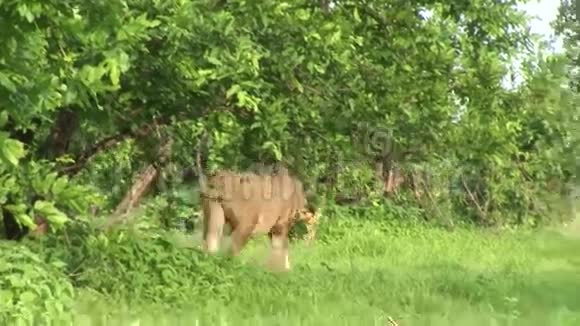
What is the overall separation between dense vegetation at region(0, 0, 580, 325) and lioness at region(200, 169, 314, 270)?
453mm


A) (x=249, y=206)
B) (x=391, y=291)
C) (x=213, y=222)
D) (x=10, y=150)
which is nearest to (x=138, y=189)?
(x=213, y=222)

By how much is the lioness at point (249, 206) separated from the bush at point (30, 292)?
486cm

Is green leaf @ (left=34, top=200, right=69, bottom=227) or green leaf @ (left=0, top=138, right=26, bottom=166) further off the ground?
green leaf @ (left=0, top=138, right=26, bottom=166)

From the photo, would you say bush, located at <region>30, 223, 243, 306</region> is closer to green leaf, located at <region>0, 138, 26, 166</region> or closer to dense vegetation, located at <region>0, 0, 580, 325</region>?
dense vegetation, located at <region>0, 0, 580, 325</region>

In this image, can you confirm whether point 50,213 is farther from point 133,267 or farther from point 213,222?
point 213,222

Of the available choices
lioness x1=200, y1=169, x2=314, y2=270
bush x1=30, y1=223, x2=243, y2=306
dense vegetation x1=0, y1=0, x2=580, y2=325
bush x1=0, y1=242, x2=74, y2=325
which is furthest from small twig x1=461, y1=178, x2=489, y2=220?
bush x1=0, y1=242, x2=74, y2=325

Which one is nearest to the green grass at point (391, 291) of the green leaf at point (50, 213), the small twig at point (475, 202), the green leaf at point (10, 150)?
the green leaf at point (50, 213)

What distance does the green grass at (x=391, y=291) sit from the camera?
695 cm

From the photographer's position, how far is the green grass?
695cm

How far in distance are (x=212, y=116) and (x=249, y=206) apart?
4389mm

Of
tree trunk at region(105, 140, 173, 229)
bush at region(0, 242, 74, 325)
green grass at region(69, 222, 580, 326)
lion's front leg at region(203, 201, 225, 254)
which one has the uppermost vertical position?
tree trunk at region(105, 140, 173, 229)

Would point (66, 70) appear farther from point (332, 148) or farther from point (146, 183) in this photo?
point (146, 183)

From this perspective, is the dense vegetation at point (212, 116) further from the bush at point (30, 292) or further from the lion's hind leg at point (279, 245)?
the lion's hind leg at point (279, 245)

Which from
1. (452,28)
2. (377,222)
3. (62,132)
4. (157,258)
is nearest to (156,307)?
(157,258)
